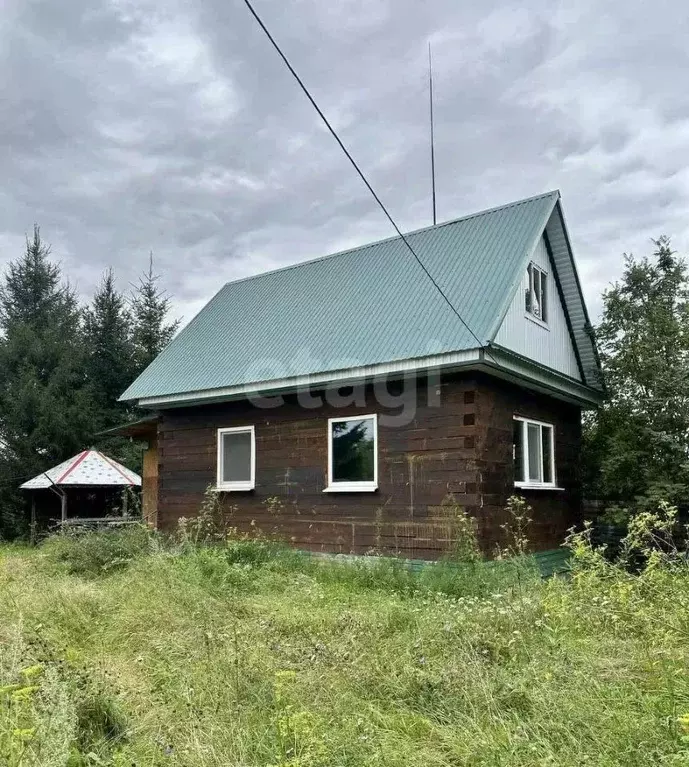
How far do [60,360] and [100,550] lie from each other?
14.2 meters

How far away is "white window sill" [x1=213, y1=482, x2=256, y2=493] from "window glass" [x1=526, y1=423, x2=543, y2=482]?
4.50 metres

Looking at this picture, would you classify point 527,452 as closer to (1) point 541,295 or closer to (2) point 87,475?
(1) point 541,295

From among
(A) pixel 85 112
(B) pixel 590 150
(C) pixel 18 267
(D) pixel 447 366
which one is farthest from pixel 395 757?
(C) pixel 18 267

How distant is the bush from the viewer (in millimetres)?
9031

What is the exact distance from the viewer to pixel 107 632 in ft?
17.9

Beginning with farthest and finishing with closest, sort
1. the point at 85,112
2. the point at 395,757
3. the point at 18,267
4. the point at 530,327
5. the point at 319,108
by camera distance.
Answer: the point at 18,267
the point at 530,327
the point at 85,112
the point at 319,108
the point at 395,757

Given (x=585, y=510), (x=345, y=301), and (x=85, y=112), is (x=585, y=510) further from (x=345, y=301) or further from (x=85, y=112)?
(x=85, y=112)

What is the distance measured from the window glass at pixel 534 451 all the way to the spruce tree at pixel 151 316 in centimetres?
1926

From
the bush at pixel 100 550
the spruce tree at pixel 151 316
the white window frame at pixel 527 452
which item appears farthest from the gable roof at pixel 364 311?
the spruce tree at pixel 151 316

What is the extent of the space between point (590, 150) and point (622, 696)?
427 inches

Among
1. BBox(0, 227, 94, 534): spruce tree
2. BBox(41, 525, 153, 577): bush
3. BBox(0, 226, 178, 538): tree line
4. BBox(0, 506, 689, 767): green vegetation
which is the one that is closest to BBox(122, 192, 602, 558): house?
BBox(41, 525, 153, 577): bush

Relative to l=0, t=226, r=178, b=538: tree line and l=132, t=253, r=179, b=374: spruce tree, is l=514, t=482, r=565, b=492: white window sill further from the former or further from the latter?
l=132, t=253, r=179, b=374: spruce tree

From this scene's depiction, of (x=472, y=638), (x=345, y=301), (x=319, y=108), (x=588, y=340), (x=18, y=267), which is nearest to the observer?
(x=472, y=638)

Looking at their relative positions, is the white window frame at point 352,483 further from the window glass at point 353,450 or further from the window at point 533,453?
the window at point 533,453
